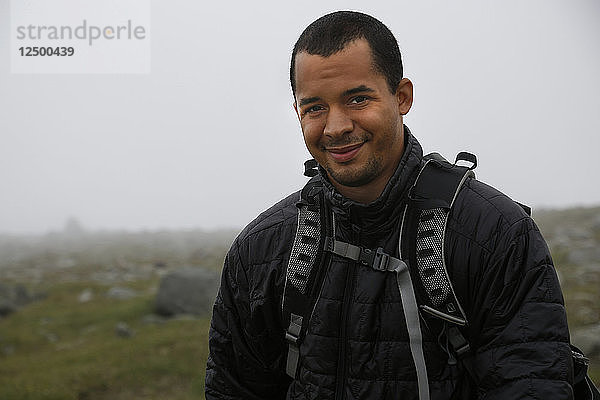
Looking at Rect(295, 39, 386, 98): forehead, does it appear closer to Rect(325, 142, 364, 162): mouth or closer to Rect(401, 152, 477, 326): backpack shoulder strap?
A: Rect(325, 142, 364, 162): mouth

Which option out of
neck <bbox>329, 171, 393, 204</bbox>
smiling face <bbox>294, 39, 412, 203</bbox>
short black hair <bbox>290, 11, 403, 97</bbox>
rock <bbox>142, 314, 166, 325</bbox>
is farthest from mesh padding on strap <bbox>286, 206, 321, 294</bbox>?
rock <bbox>142, 314, 166, 325</bbox>

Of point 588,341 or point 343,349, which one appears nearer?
point 343,349

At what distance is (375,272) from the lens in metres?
3.57

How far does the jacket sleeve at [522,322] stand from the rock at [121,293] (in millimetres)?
32925

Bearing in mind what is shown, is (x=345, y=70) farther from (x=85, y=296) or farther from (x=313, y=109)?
(x=85, y=296)

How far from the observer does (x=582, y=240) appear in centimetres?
4312

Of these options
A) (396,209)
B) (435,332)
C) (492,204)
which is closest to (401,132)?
(396,209)

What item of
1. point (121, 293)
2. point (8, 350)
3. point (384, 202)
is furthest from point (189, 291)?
point (384, 202)

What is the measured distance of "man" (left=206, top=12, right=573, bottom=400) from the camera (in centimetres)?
315

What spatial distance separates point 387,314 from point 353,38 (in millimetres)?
1784

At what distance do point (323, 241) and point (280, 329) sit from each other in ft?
2.46

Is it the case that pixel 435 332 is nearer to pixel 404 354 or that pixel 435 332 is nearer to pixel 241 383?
pixel 404 354

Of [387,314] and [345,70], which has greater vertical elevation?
[345,70]

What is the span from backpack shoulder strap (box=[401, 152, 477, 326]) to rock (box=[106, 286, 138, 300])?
3264 centimetres
